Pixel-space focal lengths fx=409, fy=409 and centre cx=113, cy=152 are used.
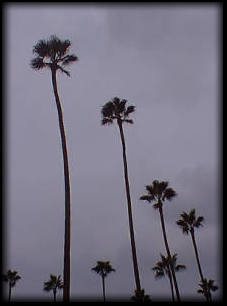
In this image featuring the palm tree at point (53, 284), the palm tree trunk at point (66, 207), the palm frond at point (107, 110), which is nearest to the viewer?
the palm tree trunk at point (66, 207)

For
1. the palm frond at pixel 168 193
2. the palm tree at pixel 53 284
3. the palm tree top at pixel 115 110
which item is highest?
the palm tree top at pixel 115 110

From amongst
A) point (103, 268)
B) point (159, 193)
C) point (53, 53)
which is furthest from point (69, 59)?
point (103, 268)

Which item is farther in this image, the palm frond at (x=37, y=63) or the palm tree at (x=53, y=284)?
the palm tree at (x=53, y=284)

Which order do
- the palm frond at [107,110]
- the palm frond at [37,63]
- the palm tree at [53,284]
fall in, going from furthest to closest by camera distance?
the palm tree at [53,284], the palm frond at [107,110], the palm frond at [37,63]

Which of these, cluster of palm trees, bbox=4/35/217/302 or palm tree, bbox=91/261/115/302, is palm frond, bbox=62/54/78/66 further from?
palm tree, bbox=91/261/115/302

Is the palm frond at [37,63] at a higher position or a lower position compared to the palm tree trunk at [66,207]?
higher

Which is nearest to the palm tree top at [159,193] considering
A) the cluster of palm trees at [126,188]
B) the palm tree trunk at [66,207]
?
the cluster of palm trees at [126,188]

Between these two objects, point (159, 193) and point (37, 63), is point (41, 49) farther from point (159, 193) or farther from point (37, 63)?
point (159, 193)

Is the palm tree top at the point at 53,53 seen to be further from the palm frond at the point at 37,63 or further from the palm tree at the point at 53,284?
the palm tree at the point at 53,284

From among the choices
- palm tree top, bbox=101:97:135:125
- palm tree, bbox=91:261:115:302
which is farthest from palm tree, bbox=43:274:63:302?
palm tree top, bbox=101:97:135:125

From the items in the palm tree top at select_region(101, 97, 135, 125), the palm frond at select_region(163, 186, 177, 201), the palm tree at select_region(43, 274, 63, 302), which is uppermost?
the palm tree top at select_region(101, 97, 135, 125)

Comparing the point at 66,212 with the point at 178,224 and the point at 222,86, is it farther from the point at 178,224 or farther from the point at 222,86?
the point at 178,224
